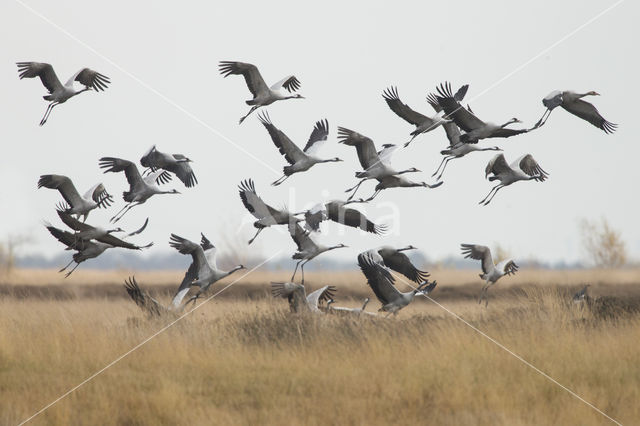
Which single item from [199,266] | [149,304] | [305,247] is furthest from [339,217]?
[149,304]

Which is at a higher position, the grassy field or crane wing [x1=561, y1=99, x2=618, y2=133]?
crane wing [x1=561, y1=99, x2=618, y2=133]

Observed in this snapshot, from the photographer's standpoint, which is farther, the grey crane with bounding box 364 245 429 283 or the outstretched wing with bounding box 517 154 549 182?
the outstretched wing with bounding box 517 154 549 182

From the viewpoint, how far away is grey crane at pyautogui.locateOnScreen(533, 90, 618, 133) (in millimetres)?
14219

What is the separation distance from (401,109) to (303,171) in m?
1.95

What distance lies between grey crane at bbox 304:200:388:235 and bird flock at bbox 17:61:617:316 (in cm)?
2

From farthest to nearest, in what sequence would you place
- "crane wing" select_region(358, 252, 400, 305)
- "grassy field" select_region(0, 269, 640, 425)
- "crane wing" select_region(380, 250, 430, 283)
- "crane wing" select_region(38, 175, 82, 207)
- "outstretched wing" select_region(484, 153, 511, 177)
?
1. "outstretched wing" select_region(484, 153, 511, 177)
2. "crane wing" select_region(380, 250, 430, 283)
3. "crane wing" select_region(38, 175, 82, 207)
4. "crane wing" select_region(358, 252, 400, 305)
5. "grassy field" select_region(0, 269, 640, 425)

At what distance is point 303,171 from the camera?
14.7m

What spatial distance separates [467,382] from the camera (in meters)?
10.9

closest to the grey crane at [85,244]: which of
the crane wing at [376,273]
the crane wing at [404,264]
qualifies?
the crane wing at [376,273]

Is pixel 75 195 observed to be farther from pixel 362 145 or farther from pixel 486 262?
pixel 486 262

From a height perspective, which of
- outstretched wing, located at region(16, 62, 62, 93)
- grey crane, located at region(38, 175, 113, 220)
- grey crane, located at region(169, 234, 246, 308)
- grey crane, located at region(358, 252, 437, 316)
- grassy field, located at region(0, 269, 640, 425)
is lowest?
grassy field, located at region(0, 269, 640, 425)

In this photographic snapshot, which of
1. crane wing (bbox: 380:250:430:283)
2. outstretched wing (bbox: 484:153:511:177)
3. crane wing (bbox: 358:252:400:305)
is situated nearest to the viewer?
crane wing (bbox: 358:252:400:305)

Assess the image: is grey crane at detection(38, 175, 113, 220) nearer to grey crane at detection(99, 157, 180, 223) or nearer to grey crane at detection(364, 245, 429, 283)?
grey crane at detection(99, 157, 180, 223)

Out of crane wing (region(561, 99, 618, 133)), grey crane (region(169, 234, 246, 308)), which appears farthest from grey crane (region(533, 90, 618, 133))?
grey crane (region(169, 234, 246, 308))
